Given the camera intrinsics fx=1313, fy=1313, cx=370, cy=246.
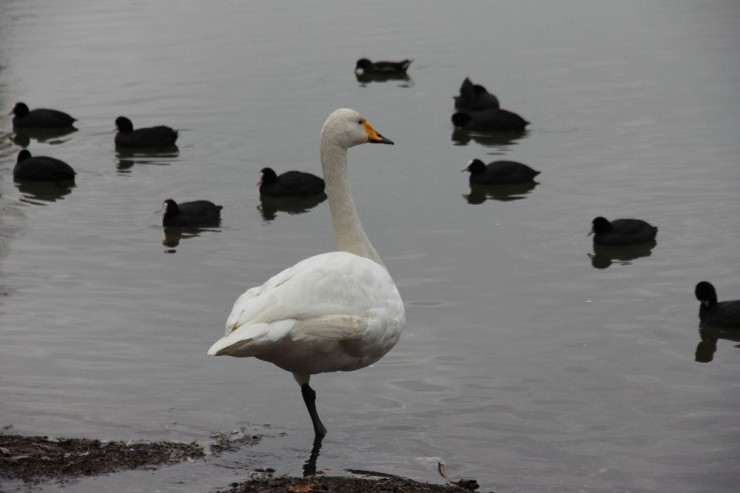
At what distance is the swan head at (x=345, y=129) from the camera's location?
10.6 m

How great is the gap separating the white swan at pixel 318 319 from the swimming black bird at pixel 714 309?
4.73m

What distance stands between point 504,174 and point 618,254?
3.97 m

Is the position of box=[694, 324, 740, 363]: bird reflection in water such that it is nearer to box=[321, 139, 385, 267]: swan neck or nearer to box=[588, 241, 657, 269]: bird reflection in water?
box=[588, 241, 657, 269]: bird reflection in water

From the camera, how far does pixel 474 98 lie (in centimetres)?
2450

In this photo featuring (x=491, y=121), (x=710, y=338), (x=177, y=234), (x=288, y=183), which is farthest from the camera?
(x=491, y=121)

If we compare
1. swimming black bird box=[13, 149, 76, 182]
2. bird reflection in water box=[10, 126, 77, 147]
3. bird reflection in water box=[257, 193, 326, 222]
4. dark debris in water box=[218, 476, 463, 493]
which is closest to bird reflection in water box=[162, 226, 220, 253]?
bird reflection in water box=[257, 193, 326, 222]

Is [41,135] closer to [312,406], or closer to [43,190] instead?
[43,190]

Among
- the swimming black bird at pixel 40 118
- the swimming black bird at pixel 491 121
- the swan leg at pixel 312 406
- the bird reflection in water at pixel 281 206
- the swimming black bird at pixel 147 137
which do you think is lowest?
the swan leg at pixel 312 406

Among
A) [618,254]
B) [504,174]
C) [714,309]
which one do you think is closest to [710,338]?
[714,309]

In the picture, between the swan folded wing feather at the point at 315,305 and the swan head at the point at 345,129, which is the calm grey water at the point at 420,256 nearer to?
the swan folded wing feather at the point at 315,305

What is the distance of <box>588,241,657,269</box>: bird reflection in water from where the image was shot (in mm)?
15773

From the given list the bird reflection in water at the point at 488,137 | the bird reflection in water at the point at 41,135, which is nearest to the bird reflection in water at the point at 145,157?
the bird reflection in water at the point at 41,135

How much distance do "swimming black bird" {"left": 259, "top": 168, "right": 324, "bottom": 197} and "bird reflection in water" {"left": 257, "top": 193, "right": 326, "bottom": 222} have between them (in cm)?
8

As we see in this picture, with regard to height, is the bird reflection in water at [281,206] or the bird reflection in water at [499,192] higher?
the bird reflection in water at [499,192]
